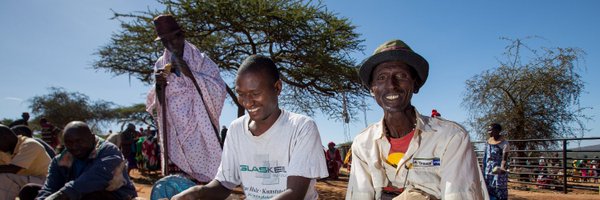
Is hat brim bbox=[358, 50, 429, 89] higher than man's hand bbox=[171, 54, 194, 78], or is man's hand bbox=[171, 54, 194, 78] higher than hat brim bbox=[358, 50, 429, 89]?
man's hand bbox=[171, 54, 194, 78]

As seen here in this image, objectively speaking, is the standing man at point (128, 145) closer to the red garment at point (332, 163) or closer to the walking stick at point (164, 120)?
the red garment at point (332, 163)

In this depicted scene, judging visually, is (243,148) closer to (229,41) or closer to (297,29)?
(297,29)

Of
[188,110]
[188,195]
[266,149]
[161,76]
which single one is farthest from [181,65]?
[188,195]

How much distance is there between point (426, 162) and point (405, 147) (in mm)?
202

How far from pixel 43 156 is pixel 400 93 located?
4.19 meters

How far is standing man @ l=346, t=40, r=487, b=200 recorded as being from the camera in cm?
212

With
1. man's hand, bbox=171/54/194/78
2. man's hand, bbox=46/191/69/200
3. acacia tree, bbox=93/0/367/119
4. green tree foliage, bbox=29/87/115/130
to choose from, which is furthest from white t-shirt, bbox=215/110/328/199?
green tree foliage, bbox=29/87/115/130

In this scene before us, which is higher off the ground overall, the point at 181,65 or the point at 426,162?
the point at 181,65

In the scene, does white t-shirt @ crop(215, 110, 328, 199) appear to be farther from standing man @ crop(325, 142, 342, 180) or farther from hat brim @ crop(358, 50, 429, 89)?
standing man @ crop(325, 142, 342, 180)

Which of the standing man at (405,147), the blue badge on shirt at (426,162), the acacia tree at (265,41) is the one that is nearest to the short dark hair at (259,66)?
the standing man at (405,147)

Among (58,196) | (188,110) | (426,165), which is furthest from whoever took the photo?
(188,110)

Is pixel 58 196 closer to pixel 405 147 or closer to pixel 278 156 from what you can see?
pixel 278 156

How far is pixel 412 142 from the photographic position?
228 centimetres

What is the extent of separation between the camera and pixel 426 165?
2221 millimetres
